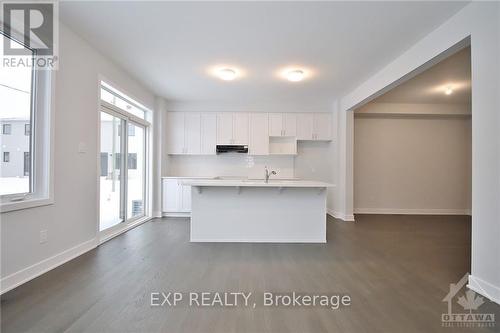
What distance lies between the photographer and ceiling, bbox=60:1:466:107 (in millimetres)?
2391

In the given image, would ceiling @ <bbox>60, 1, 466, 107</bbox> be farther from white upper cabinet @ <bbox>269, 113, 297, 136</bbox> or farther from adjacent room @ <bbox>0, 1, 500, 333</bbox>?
white upper cabinet @ <bbox>269, 113, 297, 136</bbox>

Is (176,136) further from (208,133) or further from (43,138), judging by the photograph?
(43,138)

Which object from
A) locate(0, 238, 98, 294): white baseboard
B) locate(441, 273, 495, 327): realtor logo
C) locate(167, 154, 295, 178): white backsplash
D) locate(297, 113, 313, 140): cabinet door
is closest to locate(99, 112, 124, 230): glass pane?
locate(0, 238, 98, 294): white baseboard

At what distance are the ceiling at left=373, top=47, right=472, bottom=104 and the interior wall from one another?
74 centimetres

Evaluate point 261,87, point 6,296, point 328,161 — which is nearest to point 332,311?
point 6,296

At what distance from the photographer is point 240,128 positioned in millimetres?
5895

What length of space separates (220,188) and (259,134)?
104 inches

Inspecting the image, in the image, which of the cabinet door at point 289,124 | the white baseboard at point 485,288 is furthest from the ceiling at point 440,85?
the white baseboard at point 485,288

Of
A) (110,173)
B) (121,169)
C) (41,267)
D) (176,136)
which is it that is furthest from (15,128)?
(176,136)

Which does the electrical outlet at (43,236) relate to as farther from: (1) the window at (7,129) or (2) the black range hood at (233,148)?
(2) the black range hood at (233,148)

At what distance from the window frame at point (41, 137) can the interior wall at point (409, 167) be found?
245 inches

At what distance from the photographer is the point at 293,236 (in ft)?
12.0

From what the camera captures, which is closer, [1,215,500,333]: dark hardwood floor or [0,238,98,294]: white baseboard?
[1,215,500,333]: dark hardwood floor

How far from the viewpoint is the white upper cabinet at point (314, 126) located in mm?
5945
